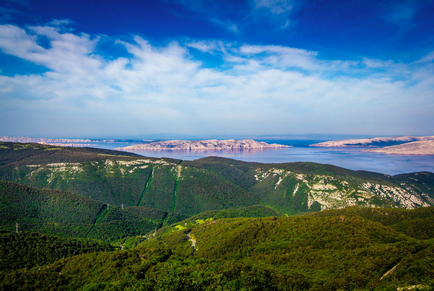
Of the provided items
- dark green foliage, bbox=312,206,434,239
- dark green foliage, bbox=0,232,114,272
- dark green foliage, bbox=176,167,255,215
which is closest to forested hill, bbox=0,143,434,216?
dark green foliage, bbox=176,167,255,215

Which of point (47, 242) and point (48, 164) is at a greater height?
point (48, 164)

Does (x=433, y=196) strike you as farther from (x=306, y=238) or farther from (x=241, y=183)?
(x=306, y=238)

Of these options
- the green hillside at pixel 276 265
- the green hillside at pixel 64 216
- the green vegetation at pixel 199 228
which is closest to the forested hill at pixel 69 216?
the green hillside at pixel 64 216

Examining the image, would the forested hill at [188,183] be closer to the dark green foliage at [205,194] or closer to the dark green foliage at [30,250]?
the dark green foliage at [205,194]

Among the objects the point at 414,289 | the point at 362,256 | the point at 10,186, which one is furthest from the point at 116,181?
the point at 414,289

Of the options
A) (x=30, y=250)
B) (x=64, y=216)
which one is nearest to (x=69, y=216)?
(x=64, y=216)
